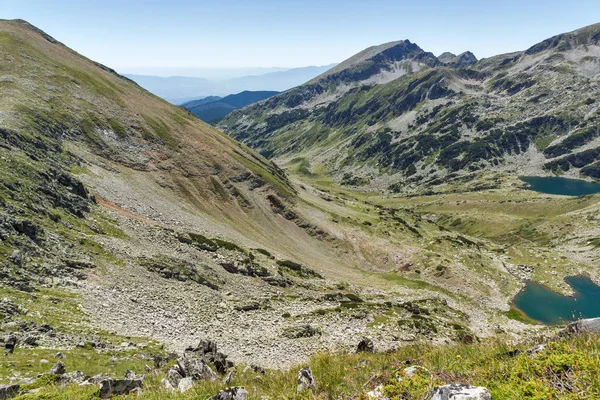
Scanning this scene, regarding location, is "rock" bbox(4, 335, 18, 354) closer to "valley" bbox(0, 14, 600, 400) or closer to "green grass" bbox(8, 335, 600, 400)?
"valley" bbox(0, 14, 600, 400)

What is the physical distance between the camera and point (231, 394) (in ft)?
32.2

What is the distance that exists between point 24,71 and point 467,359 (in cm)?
11625

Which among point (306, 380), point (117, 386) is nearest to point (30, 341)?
point (117, 386)

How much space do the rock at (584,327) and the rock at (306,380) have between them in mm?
7774

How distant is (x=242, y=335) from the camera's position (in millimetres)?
35125

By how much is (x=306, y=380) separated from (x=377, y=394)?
2722 mm

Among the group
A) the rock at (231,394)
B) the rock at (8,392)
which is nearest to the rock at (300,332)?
the rock at (8,392)

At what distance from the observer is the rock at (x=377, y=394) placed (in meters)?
8.55

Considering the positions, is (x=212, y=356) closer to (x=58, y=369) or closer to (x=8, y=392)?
(x=58, y=369)

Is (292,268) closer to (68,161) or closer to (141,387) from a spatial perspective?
(68,161)

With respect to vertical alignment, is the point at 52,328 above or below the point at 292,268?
above

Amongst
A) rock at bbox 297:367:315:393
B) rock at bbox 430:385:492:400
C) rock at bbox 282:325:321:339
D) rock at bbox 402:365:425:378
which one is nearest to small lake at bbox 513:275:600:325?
rock at bbox 282:325:321:339

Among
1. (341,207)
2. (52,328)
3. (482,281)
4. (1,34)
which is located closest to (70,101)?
(1,34)

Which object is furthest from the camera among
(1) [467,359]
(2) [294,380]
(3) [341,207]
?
(3) [341,207]
